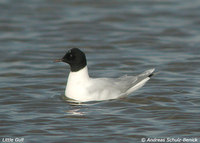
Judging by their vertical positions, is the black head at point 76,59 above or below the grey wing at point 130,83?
above

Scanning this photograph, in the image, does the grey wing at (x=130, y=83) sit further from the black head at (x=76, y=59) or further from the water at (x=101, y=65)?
the black head at (x=76, y=59)

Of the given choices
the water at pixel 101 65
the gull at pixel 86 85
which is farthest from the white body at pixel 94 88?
the water at pixel 101 65

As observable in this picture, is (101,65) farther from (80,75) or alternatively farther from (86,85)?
(86,85)

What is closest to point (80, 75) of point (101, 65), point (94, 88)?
point (94, 88)

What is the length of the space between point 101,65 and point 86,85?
9.51ft

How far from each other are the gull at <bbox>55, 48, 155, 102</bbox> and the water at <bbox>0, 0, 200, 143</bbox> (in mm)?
158

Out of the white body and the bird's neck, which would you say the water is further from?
the bird's neck

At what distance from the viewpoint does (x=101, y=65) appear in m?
13.1

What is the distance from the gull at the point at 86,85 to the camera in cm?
1013

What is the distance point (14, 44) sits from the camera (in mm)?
14898

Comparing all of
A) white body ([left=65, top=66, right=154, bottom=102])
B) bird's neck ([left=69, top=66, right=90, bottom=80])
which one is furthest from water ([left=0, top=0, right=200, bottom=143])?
bird's neck ([left=69, top=66, right=90, bottom=80])

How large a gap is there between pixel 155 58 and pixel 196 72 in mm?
1450

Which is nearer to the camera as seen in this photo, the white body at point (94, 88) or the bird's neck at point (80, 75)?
the white body at point (94, 88)

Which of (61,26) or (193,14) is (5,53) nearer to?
(61,26)
